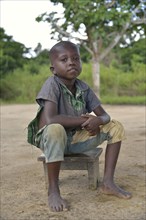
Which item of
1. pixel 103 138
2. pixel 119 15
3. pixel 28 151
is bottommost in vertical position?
pixel 28 151

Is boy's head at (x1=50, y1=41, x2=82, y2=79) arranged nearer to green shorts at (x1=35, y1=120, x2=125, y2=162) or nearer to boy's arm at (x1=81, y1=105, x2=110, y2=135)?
boy's arm at (x1=81, y1=105, x2=110, y2=135)

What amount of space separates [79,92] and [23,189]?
0.90 meters

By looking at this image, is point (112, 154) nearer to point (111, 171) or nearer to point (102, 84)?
point (111, 171)

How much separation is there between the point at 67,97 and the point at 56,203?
75cm

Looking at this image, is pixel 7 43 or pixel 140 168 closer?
pixel 140 168

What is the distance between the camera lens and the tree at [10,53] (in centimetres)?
2238

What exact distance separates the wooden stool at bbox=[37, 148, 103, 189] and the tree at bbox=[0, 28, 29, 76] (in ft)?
62.7

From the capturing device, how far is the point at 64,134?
2.57 meters

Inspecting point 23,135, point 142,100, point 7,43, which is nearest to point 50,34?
point 142,100

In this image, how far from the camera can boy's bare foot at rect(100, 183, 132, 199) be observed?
277 cm

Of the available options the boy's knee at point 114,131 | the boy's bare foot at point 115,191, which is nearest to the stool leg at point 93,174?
the boy's bare foot at point 115,191

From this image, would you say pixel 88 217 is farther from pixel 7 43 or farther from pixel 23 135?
pixel 7 43

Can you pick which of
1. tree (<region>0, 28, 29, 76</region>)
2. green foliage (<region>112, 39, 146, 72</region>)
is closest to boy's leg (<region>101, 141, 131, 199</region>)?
tree (<region>0, 28, 29, 76</region>)

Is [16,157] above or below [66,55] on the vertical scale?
below
